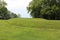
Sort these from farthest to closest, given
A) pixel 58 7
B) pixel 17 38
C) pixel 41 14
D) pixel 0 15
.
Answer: pixel 0 15
pixel 41 14
pixel 58 7
pixel 17 38

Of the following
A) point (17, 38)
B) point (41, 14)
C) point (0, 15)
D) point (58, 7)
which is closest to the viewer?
point (17, 38)

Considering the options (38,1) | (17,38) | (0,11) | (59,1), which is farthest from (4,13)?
(17,38)

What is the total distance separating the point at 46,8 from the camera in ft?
147

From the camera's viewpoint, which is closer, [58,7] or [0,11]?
[58,7]

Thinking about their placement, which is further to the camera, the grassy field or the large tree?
the large tree

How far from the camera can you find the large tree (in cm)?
4400

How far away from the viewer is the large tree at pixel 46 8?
144 feet

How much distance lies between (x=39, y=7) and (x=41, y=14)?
1.73m

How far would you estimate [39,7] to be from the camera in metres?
47.7

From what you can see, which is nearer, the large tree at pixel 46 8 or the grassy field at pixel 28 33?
the grassy field at pixel 28 33

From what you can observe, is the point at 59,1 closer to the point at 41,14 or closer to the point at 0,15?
the point at 41,14

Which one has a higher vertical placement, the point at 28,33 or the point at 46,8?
the point at 46,8

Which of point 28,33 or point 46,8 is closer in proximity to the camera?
point 28,33

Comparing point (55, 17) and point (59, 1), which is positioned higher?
point (59, 1)
